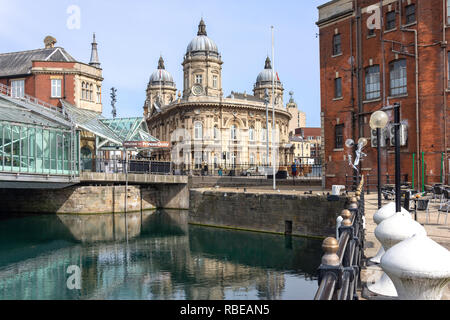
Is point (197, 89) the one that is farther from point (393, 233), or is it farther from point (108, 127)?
point (393, 233)

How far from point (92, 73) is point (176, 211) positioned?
→ 64.7 ft

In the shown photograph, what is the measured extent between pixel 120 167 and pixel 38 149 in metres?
12.2

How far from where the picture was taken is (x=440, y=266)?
186 inches

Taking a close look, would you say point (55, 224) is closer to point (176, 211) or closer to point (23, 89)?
point (176, 211)

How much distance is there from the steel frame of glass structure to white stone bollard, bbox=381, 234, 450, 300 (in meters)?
28.3

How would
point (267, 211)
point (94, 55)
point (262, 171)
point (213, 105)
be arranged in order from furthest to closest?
point (94, 55) < point (213, 105) < point (262, 171) < point (267, 211)

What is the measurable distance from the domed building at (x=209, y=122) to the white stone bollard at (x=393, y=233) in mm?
58825

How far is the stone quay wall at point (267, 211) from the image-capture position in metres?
26.6

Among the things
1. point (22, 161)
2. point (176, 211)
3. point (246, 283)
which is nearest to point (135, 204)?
point (176, 211)

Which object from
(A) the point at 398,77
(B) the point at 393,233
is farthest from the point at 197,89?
(B) the point at 393,233

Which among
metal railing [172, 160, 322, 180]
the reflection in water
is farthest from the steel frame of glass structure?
metal railing [172, 160, 322, 180]

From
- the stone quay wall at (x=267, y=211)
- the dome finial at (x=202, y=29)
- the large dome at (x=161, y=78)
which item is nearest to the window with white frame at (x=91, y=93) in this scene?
the stone quay wall at (x=267, y=211)

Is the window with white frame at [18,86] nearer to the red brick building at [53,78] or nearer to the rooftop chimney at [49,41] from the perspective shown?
the red brick building at [53,78]

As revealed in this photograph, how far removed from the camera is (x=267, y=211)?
3014 cm
